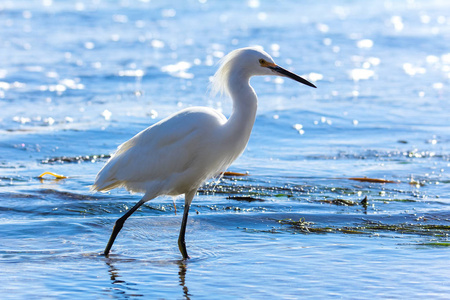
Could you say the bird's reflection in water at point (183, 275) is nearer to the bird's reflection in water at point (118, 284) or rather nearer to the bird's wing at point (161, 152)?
the bird's reflection in water at point (118, 284)

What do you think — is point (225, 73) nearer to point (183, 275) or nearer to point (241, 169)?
point (183, 275)

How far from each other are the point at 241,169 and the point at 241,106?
343 centimetres

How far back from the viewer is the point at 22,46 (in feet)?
58.0

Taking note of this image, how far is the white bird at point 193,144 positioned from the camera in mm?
5094

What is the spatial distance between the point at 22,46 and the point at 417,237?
46.1ft

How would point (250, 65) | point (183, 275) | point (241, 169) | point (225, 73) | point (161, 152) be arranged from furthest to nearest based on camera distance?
point (241, 169), point (161, 152), point (225, 73), point (250, 65), point (183, 275)

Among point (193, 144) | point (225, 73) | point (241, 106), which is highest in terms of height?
point (225, 73)

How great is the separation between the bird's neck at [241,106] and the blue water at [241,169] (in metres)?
1.02

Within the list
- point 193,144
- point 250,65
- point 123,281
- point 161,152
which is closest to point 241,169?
point 161,152

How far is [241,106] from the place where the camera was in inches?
198

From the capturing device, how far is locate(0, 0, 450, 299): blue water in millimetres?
4957

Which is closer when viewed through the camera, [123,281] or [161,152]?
[123,281]

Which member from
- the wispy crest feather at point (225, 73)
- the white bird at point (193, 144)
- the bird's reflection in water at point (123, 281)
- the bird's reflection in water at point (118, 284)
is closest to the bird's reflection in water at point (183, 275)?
the bird's reflection in water at point (123, 281)

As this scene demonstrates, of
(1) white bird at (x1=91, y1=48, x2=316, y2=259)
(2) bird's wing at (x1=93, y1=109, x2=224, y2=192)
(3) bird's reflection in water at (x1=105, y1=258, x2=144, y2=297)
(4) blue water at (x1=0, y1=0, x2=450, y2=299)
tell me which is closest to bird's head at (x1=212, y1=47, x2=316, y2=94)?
(1) white bird at (x1=91, y1=48, x2=316, y2=259)
